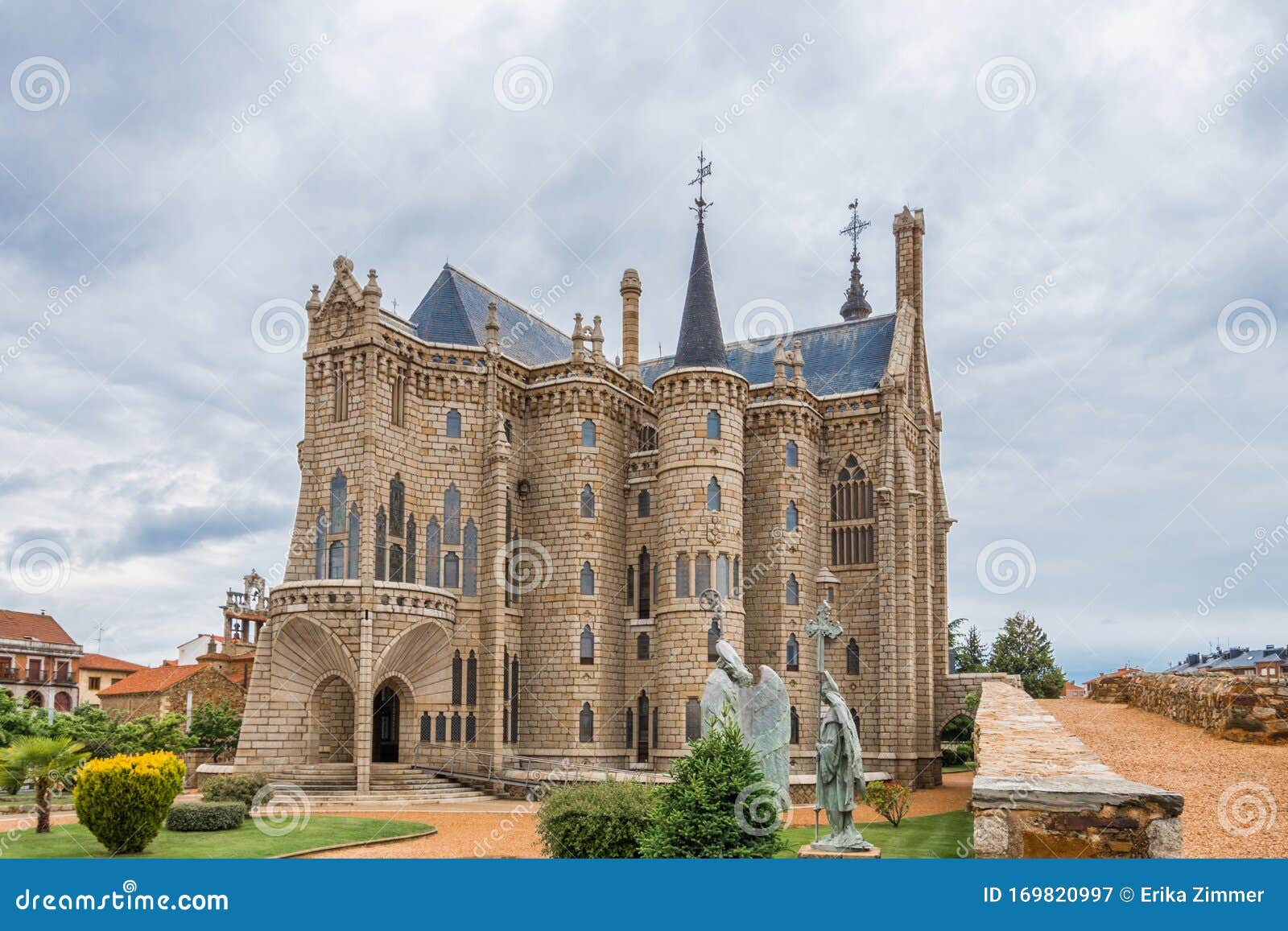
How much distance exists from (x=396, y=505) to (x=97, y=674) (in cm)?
4779

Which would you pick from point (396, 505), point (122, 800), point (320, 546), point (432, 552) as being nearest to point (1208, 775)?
point (122, 800)

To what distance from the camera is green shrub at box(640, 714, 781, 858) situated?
15.2 m

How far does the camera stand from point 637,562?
41375 millimetres

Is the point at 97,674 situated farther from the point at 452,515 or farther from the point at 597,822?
the point at 597,822

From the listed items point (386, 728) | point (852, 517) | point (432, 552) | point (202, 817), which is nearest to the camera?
point (202, 817)

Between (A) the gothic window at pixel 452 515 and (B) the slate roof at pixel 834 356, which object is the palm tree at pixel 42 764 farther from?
(B) the slate roof at pixel 834 356

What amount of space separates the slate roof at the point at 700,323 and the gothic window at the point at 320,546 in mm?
14089

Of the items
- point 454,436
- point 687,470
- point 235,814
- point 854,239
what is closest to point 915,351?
point 854,239

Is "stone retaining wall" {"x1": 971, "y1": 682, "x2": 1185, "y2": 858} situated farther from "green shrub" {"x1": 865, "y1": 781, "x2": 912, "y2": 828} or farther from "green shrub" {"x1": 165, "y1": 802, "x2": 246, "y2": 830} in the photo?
"green shrub" {"x1": 165, "y1": 802, "x2": 246, "y2": 830}

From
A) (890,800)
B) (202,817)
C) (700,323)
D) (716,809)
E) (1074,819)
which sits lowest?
(890,800)

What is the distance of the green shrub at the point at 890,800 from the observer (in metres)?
26.7

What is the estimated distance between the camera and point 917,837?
24516mm

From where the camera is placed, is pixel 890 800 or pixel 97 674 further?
pixel 97 674

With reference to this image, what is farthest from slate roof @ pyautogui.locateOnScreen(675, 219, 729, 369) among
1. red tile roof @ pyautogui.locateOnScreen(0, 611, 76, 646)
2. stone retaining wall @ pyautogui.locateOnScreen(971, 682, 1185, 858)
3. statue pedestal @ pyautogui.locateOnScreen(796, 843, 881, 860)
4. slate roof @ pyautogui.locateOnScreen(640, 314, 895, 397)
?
red tile roof @ pyautogui.locateOnScreen(0, 611, 76, 646)
